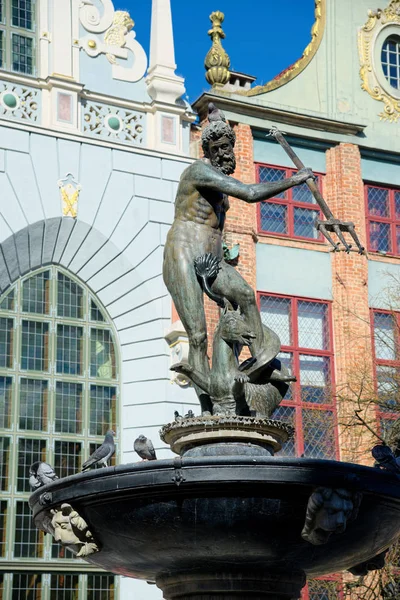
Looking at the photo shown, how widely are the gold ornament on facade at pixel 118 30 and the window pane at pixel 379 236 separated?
259 inches

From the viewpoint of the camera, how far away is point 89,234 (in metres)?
20.4

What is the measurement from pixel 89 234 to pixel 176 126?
3006mm

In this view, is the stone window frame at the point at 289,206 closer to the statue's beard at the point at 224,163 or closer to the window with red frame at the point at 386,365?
the window with red frame at the point at 386,365

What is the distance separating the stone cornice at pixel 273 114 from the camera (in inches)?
890

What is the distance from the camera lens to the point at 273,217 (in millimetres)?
23281

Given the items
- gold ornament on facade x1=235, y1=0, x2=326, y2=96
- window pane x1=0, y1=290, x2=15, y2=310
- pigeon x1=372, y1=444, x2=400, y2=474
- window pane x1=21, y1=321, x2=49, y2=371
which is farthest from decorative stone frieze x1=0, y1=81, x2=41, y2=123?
pigeon x1=372, y1=444, x2=400, y2=474

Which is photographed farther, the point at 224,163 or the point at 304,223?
the point at 304,223

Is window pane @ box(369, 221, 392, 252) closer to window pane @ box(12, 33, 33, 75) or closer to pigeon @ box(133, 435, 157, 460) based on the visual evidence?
window pane @ box(12, 33, 33, 75)

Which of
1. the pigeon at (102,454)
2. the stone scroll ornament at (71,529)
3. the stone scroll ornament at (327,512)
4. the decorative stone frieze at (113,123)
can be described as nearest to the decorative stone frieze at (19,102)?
the decorative stone frieze at (113,123)

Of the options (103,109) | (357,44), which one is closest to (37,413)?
(103,109)

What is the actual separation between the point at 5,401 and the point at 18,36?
6983 mm

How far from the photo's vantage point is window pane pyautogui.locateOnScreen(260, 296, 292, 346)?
22.2 meters

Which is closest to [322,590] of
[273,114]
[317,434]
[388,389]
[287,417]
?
[317,434]

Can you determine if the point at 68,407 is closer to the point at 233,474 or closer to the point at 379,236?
the point at 379,236
